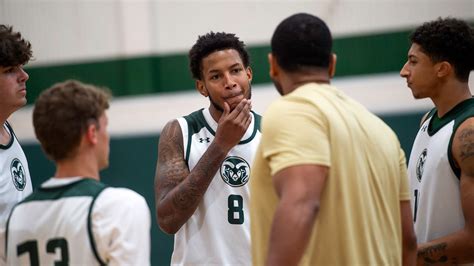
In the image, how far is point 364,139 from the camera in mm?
2879

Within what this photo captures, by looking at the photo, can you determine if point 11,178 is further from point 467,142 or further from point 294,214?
point 467,142

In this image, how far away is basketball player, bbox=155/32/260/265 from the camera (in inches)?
152

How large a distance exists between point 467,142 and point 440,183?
25 cm

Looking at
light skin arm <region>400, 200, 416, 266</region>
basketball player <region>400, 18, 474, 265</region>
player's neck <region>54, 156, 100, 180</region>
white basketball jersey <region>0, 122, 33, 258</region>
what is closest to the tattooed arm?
basketball player <region>400, 18, 474, 265</region>

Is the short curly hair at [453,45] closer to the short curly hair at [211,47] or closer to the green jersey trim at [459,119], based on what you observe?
the green jersey trim at [459,119]

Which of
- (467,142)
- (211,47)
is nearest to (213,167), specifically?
(211,47)

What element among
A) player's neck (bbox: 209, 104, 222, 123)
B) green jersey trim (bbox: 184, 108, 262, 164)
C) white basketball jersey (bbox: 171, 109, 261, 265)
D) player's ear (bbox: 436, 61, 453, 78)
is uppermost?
player's ear (bbox: 436, 61, 453, 78)

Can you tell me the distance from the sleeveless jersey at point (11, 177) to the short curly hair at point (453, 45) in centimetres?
230

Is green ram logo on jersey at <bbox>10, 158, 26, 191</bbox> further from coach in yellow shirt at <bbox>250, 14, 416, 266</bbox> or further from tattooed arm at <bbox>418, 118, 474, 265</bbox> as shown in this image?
tattooed arm at <bbox>418, 118, 474, 265</bbox>

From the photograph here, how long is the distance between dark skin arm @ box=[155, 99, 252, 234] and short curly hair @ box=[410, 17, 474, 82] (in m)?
1.08

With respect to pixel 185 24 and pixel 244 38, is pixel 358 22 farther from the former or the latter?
pixel 185 24

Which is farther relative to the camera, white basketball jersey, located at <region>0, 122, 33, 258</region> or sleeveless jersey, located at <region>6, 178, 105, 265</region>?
white basketball jersey, located at <region>0, 122, 33, 258</region>

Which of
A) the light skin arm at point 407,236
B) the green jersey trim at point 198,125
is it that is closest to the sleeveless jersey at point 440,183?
the light skin arm at point 407,236

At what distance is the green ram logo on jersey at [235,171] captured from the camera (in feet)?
13.3
